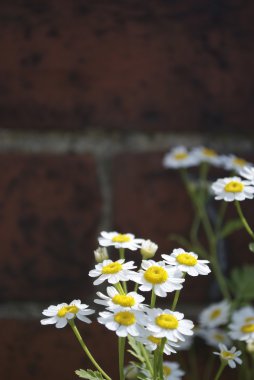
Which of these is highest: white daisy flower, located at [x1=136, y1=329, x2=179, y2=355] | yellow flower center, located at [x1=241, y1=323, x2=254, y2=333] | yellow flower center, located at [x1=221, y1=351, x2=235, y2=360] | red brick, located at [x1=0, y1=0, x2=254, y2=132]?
red brick, located at [x1=0, y1=0, x2=254, y2=132]

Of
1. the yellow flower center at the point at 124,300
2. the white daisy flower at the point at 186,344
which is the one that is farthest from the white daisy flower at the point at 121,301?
the white daisy flower at the point at 186,344

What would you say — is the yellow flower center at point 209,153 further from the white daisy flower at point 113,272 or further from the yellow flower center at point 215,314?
the white daisy flower at point 113,272

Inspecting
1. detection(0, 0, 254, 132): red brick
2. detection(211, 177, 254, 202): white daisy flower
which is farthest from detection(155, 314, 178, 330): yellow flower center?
detection(0, 0, 254, 132): red brick

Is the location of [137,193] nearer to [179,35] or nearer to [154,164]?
[154,164]

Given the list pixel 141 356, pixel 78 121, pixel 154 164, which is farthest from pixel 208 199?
pixel 141 356

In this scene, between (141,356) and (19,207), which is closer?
(141,356)

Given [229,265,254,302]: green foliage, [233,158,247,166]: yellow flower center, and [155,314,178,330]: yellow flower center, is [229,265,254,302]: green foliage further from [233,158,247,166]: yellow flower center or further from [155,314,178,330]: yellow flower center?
[155,314,178,330]: yellow flower center
